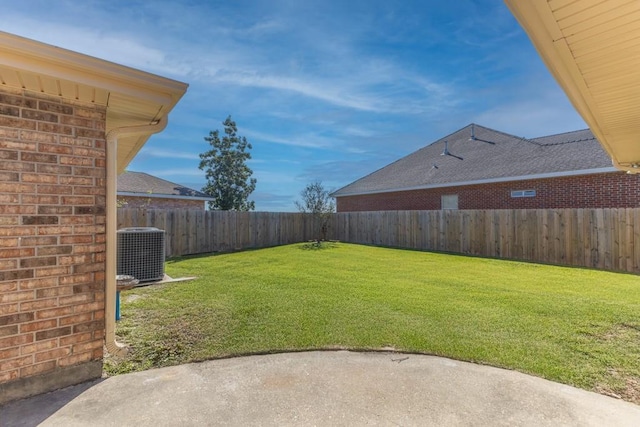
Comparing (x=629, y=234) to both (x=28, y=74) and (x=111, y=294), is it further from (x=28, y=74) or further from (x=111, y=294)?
(x=28, y=74)

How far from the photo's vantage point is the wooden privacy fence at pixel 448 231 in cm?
927

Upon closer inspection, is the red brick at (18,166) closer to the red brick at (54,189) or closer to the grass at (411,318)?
the red brick at (54,189)

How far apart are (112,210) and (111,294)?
0.78 meters

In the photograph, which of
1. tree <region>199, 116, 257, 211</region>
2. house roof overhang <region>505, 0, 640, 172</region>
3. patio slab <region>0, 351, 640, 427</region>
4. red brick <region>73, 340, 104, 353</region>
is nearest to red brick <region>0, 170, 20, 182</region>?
red brick <region>73, 340, 104, 353</region>

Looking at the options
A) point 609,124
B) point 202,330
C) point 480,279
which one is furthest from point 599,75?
point 480,279

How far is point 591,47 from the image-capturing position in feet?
6.67

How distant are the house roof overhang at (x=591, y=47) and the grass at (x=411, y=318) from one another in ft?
8.43

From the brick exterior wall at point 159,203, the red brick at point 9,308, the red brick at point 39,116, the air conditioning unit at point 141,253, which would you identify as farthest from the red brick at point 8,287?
the brick exterior wall at point 159,203

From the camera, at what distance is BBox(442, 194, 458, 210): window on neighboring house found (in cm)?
1558

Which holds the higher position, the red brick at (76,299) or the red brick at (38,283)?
the red brick at (38,283)

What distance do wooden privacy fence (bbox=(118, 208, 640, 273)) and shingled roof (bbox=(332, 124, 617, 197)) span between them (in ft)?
8.18

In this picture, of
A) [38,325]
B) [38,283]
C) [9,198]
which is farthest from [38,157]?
[38,325]

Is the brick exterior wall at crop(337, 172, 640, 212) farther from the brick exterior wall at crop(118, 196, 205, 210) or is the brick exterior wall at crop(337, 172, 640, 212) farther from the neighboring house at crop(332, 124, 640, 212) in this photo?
the brick exterior wall at crop(118, 196, 205, 210)

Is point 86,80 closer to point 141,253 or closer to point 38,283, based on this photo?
point 38,283
